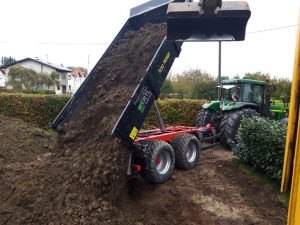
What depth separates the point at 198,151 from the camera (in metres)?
7.36

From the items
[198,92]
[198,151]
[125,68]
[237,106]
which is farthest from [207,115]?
[198,92]

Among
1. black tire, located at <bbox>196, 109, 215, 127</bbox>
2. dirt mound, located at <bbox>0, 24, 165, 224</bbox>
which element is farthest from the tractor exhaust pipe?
black tire, located at <bbox>196, 109, 215, 127</bbox>

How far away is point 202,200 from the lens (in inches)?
229

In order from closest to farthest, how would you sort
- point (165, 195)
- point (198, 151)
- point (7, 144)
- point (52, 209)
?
point (52, 209) → point (165, 195) → point (198, 151) → point (7, 144)

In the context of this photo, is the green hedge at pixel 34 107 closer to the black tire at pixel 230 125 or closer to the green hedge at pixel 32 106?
the green hedge at pixel 32 106

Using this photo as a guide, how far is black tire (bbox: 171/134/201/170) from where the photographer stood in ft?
22.2

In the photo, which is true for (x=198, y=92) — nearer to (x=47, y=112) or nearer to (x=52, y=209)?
(x=47, y=112)

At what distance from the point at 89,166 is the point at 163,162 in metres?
1.50

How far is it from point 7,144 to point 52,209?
5068mm

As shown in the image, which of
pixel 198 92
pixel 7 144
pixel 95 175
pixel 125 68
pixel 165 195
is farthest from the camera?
pixel 198 92

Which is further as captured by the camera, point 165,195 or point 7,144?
point 7,144

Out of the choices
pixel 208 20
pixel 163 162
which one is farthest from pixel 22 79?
pixel 208 20

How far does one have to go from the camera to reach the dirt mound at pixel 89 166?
188 inches

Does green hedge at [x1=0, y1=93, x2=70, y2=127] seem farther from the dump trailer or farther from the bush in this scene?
the bush
